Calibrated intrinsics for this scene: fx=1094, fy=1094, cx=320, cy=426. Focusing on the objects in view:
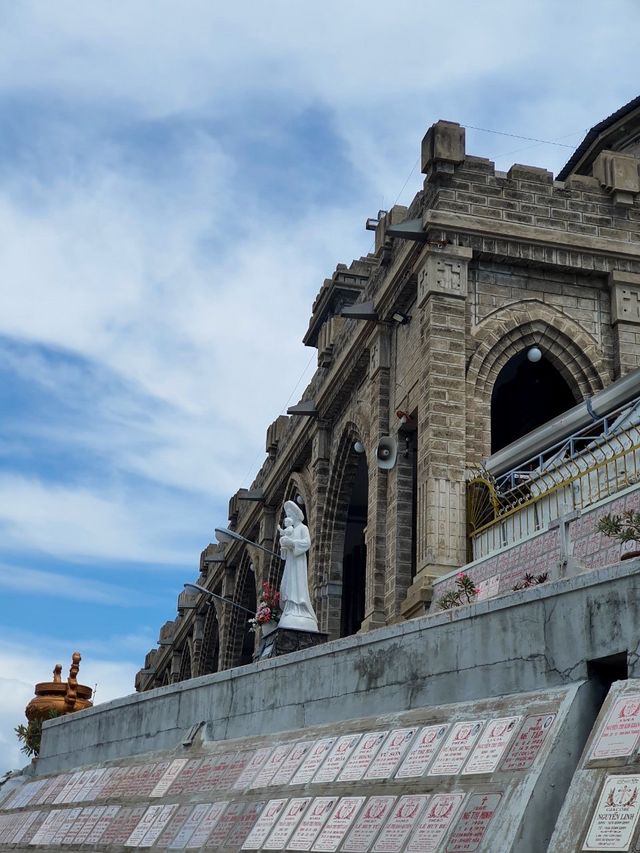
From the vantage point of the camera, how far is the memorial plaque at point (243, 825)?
8723mm

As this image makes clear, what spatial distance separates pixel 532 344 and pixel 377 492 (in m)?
3.99

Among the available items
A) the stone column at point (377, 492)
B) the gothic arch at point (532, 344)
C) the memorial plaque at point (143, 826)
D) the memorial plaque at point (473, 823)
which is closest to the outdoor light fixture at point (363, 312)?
the stone column at point (377, 492)

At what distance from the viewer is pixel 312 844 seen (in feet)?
25.7

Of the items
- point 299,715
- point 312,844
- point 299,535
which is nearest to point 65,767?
point 299,535

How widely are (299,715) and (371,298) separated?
1318cm

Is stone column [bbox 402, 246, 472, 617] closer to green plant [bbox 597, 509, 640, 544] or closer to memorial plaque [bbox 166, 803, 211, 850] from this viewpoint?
green plant [bbox 597, 509, 640, 544]

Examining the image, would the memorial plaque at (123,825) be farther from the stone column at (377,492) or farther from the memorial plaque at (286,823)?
the stone column at (377,492)

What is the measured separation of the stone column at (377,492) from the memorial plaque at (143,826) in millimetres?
9322

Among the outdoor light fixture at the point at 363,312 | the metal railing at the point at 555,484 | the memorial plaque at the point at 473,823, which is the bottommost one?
the memorial plaque at the point at 473,823

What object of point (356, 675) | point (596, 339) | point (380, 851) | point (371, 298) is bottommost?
point (380, 851)

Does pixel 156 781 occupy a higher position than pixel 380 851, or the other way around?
pixel 156 781

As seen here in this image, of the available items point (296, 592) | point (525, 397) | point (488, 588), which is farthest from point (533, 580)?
point (525, 397)

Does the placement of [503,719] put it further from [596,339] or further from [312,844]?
[596,339]

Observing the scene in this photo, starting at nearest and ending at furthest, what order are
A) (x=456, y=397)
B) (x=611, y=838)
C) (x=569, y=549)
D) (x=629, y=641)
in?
(x=611, y=838)
(x=629, y=641)
(x=569, y=549)
(x=456, y=397)
